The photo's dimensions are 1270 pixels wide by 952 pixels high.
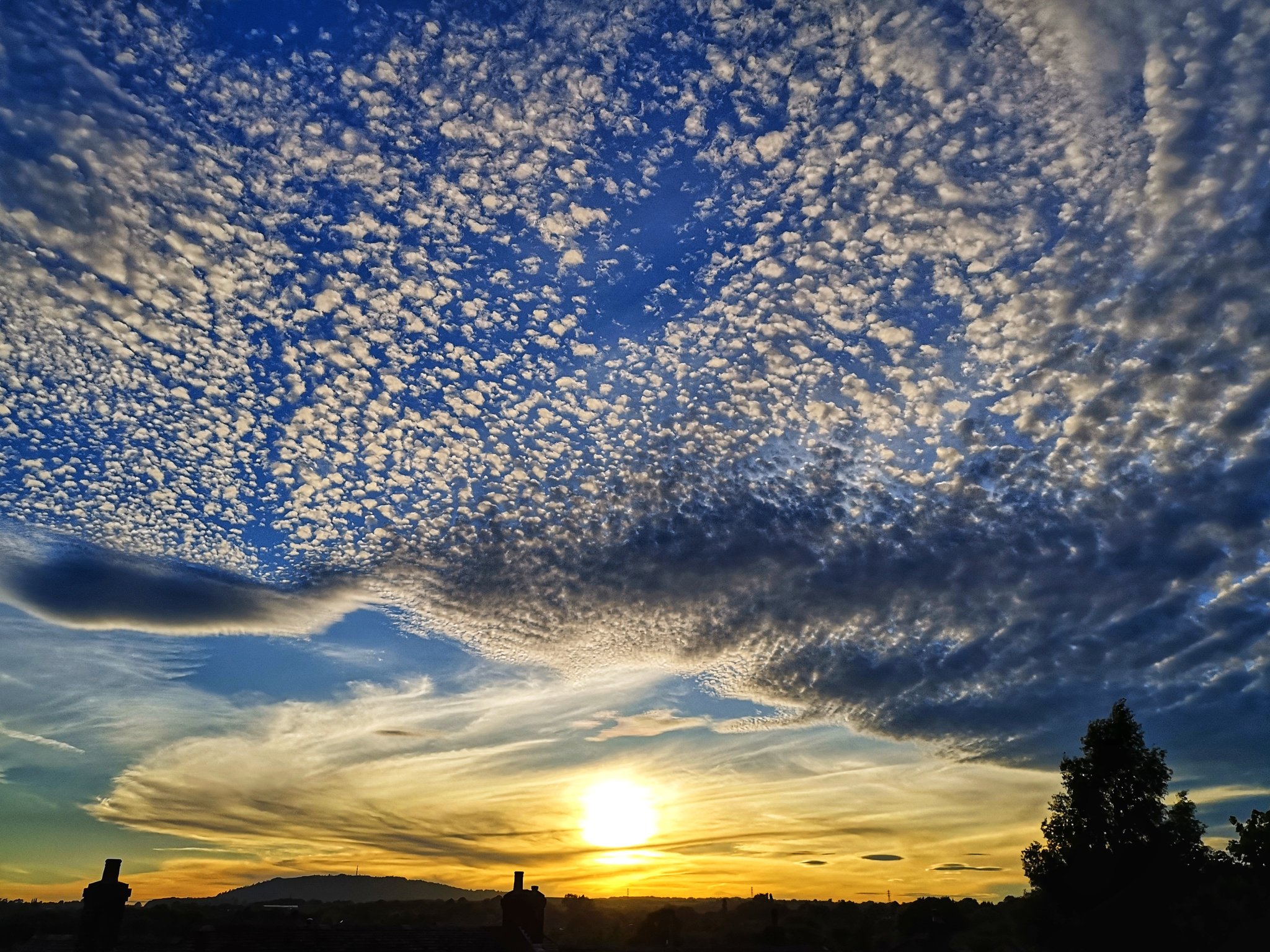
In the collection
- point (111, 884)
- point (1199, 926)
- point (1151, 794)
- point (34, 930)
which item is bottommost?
point (34, 930)

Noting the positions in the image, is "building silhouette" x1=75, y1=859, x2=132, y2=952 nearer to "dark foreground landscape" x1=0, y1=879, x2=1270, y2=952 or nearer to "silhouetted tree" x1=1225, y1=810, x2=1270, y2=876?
"dark foreground landscape" x1=0, y1=879, x2=1270, y2=952

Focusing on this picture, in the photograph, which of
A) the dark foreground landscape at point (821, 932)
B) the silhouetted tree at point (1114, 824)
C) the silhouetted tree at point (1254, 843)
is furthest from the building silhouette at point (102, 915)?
the silhouetted tree at point (1254, 843)

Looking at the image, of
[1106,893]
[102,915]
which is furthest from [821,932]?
[102,915]

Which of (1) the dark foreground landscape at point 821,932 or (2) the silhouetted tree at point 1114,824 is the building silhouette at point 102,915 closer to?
(1) the dark foreground landscape at point 821,932

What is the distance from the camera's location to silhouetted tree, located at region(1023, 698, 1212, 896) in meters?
41.9

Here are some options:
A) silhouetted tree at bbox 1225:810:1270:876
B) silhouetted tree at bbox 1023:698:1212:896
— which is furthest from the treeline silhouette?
silhouetted tree at bbox 1225:810:1270:876

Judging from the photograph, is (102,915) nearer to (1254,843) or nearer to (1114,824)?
(1114,824)

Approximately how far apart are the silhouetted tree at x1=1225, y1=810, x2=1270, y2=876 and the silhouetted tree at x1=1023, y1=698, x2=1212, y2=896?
36.9m

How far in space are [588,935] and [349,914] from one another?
47648mm

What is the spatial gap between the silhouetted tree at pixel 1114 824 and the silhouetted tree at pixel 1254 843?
36.9m

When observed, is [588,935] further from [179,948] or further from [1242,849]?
[179,948]

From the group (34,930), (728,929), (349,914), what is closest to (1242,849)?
(728,929)

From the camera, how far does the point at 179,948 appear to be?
2636cm

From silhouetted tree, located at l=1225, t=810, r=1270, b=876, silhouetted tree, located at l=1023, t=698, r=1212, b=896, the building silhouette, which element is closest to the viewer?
the building silhouette
